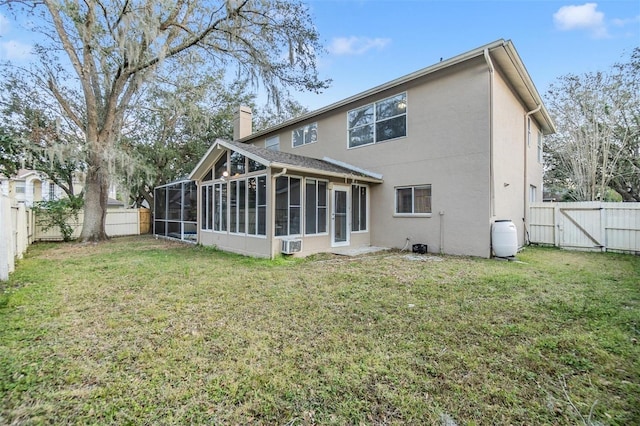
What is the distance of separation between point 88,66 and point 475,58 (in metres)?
12.1

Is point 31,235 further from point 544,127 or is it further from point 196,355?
point 544,127

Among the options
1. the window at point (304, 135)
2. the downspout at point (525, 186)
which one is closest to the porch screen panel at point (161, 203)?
the window at point (304, 135)

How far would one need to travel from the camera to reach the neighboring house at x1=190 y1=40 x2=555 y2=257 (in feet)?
24.5

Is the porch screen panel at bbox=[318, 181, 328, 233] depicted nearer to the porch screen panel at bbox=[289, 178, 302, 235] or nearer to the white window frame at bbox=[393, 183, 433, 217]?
the porch screen panel at bbox=[289, 178, 302, 235]

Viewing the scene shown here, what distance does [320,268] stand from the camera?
250 inches

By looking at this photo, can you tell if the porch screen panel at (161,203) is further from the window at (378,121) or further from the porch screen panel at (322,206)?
the window at (378,121)

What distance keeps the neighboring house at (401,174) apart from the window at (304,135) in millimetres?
1002

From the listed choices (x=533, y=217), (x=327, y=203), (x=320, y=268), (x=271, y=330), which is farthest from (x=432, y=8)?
(x=271, y=330)

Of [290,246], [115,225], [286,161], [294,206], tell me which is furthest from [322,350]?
[115,225]

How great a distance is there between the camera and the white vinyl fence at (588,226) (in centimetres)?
810

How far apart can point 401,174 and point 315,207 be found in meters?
2.94

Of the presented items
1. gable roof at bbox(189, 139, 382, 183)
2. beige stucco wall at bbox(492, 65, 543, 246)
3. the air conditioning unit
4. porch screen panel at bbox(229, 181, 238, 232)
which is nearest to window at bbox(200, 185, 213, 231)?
gable roof at bbox(189, 139, 382, 183)

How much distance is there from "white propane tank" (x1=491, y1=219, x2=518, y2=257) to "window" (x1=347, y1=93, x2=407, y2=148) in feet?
12.4

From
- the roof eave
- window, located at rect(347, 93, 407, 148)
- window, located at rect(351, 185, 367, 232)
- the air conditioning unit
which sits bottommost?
the air conditioning unit
